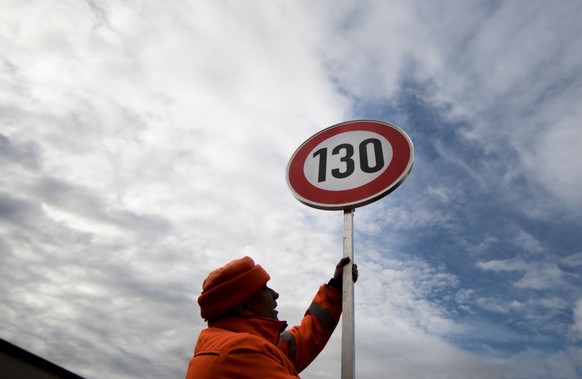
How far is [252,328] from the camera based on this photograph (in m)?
1.40

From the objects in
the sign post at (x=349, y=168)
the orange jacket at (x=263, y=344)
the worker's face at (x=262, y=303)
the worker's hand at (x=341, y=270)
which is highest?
the sign post at (x=349, y=168)

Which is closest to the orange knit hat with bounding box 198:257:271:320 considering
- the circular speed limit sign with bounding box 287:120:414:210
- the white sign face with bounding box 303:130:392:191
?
the circular speed limit sign with bounding box 287:120:414:210

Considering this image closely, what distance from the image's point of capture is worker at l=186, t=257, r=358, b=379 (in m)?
1.08

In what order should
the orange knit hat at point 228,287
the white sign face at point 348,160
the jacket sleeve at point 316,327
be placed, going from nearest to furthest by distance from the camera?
the orange knit hat at point 228,287 → the jacket sleeve at point 316,327 → the white sign face at point 348,160

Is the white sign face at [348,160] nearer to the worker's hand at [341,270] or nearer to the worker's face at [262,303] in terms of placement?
the worker's hand at [341,270]

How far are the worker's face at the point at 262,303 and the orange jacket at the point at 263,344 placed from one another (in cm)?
12

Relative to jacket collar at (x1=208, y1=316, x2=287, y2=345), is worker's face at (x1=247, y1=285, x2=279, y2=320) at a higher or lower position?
higher

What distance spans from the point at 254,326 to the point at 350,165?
1058 millimetres

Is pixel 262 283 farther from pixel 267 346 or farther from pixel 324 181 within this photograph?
pixel 324 181

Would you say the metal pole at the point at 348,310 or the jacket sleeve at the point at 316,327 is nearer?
the metal pole at the point at 348,310

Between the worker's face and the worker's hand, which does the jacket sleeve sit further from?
the worker's face

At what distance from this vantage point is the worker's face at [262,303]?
1.56 meters

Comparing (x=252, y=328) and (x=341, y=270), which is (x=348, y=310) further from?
(x=252, y=328)

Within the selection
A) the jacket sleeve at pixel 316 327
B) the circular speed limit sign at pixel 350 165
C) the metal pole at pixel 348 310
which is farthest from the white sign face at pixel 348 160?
the jacket sleeve at pixel 316 327
